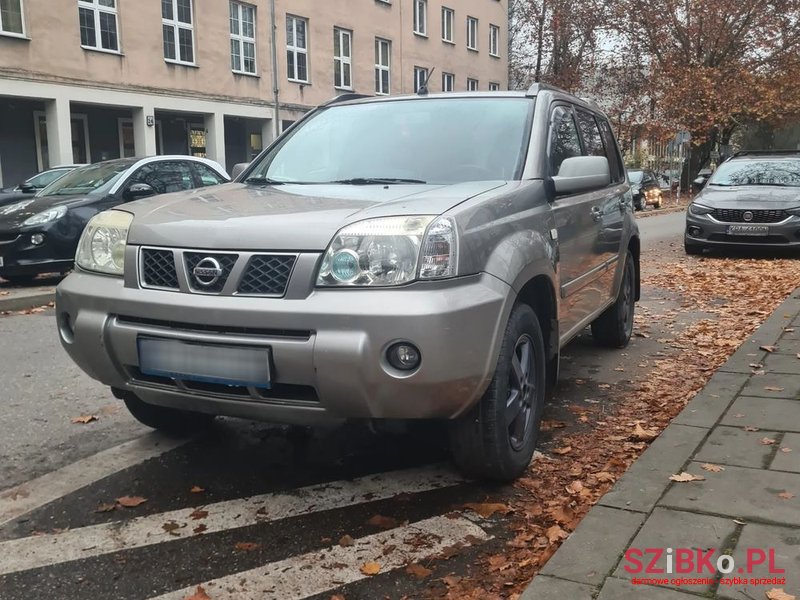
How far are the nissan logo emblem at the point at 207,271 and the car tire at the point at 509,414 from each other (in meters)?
1.13

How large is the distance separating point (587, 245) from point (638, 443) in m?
1.20

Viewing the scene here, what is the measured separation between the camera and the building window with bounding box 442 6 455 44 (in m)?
35.0

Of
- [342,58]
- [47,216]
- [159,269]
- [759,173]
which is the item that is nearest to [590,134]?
[159,269]

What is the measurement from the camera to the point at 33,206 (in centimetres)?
977

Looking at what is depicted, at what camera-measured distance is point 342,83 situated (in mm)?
29188

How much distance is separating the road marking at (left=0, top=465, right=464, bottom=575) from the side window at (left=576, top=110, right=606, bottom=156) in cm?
246

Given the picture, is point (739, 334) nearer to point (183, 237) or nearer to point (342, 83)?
point (183, 237)

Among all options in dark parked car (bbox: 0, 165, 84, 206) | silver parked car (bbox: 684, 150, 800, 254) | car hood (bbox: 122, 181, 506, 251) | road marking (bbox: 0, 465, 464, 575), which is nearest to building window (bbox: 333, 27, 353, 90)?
dark parked car (bbox: 0, 165, 84, 206)

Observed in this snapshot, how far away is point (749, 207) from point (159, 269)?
10.8 m

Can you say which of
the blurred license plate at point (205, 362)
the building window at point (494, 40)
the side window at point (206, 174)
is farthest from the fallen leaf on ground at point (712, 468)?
the building window at point (494, 40)

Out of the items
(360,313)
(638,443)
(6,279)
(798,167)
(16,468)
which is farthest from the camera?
(798,167)

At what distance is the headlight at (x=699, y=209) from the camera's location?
12492 millimetres

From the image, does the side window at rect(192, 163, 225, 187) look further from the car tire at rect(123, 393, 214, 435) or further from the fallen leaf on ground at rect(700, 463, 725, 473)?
the fallen leaf on ground at rect(700, 463, 725, 473)

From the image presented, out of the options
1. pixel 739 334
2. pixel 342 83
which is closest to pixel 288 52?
pixel 342 83
